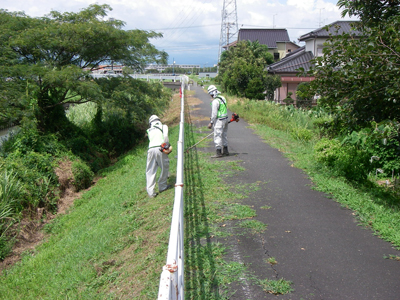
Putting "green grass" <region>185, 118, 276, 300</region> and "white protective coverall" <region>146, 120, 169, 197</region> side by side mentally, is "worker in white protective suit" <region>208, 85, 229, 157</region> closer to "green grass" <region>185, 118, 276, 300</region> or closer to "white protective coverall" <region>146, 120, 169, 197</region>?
"green grass" <region>185, 118, 276, 300</region>

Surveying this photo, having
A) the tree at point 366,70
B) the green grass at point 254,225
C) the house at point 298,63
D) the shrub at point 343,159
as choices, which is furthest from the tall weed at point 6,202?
the house at point 298,63

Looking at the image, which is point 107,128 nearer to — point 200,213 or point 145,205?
point 145,205

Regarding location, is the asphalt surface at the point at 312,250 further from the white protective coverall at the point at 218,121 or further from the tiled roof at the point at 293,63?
the tiled roof at the point at 293,63

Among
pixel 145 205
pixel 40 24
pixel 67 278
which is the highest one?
pixel 40 24

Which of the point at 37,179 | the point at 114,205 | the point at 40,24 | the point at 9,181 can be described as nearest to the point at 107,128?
the point at 40,24

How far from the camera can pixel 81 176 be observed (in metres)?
14.6

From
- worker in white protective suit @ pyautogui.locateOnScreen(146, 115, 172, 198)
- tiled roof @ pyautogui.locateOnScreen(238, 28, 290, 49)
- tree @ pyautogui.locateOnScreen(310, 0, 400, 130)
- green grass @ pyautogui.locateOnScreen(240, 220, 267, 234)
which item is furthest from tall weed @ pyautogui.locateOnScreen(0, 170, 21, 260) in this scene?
tiled roof @ pyautogui.locateOnScreen(238, 28, 290, 49)

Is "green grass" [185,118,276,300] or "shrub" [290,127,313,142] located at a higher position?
"shrub" [290,127,313,142]

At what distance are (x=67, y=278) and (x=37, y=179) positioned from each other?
7.58 meters

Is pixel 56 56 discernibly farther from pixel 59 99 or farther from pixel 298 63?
pixel 298 63

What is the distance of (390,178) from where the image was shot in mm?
10000

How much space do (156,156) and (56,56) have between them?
11.3 metres

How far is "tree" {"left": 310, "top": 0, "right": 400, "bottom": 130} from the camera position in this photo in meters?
6.62

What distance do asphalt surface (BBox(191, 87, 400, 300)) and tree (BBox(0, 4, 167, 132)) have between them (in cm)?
1034
